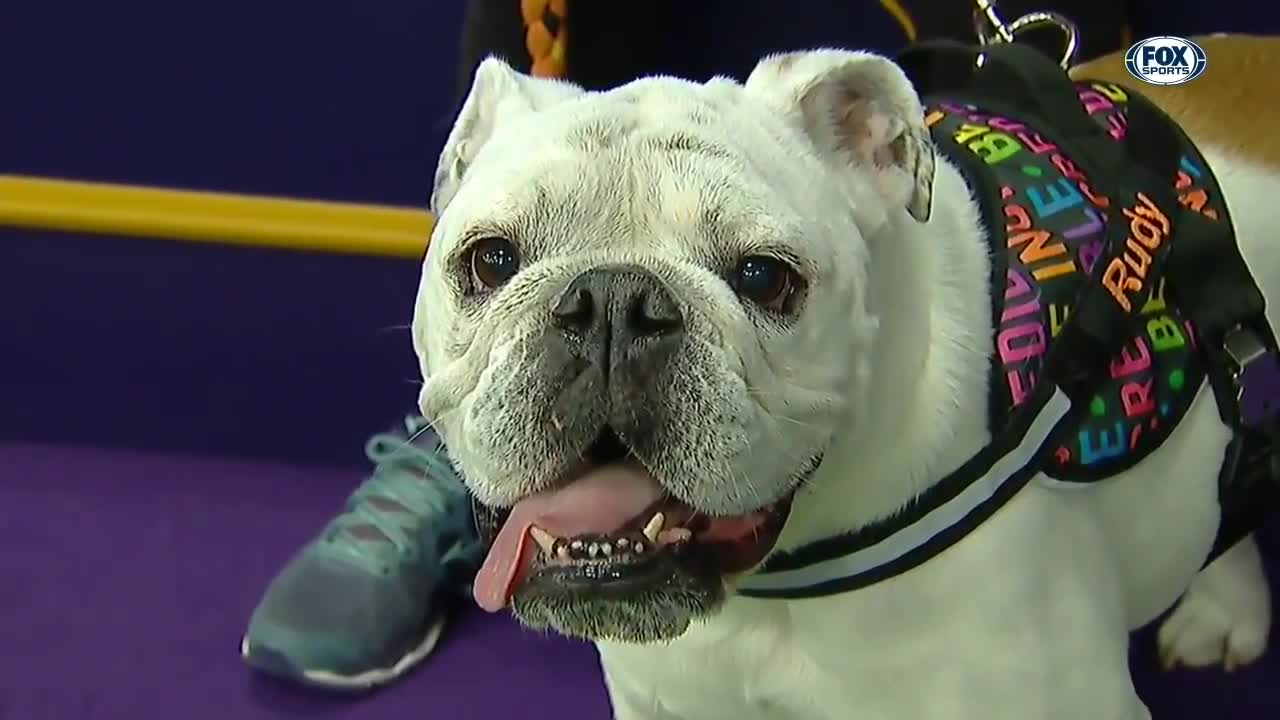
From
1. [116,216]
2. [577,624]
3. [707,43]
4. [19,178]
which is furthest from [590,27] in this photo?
[577,624]

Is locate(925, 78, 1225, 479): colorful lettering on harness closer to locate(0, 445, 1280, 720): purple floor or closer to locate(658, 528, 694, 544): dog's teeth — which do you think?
locate(658, 528, 694, 544): dog's teeth

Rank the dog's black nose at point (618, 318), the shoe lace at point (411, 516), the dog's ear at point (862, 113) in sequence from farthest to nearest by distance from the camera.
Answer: the shoe lace at point (411, 516) < the dog's ear at point (862, 113) < the dog's black nose at point (618, 318)

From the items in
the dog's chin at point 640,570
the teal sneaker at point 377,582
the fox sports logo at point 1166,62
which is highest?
the fox sports logo at point 1166,62

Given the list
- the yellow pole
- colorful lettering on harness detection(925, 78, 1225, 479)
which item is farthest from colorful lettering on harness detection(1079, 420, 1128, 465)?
the yellow pole

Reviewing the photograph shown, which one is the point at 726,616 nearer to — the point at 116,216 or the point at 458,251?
the point at 458,251

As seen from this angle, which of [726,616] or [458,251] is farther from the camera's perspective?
[726,616]

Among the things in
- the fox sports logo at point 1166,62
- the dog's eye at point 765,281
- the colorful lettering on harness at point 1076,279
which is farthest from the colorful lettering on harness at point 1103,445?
the fox sports logo at point 1166,62

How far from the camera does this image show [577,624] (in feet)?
2.69

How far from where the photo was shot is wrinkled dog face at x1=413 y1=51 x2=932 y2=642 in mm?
769

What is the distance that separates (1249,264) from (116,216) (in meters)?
1.21

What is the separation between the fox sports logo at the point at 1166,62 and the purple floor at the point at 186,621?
0.53 m

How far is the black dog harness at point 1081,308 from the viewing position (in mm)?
913

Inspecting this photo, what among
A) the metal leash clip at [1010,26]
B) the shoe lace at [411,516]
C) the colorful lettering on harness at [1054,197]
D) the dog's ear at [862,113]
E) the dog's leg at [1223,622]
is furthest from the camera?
the shoe lace at [411,516]

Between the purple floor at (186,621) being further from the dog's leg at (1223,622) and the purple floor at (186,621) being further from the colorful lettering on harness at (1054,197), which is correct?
the colorful lettering on harness at (1054,197)
